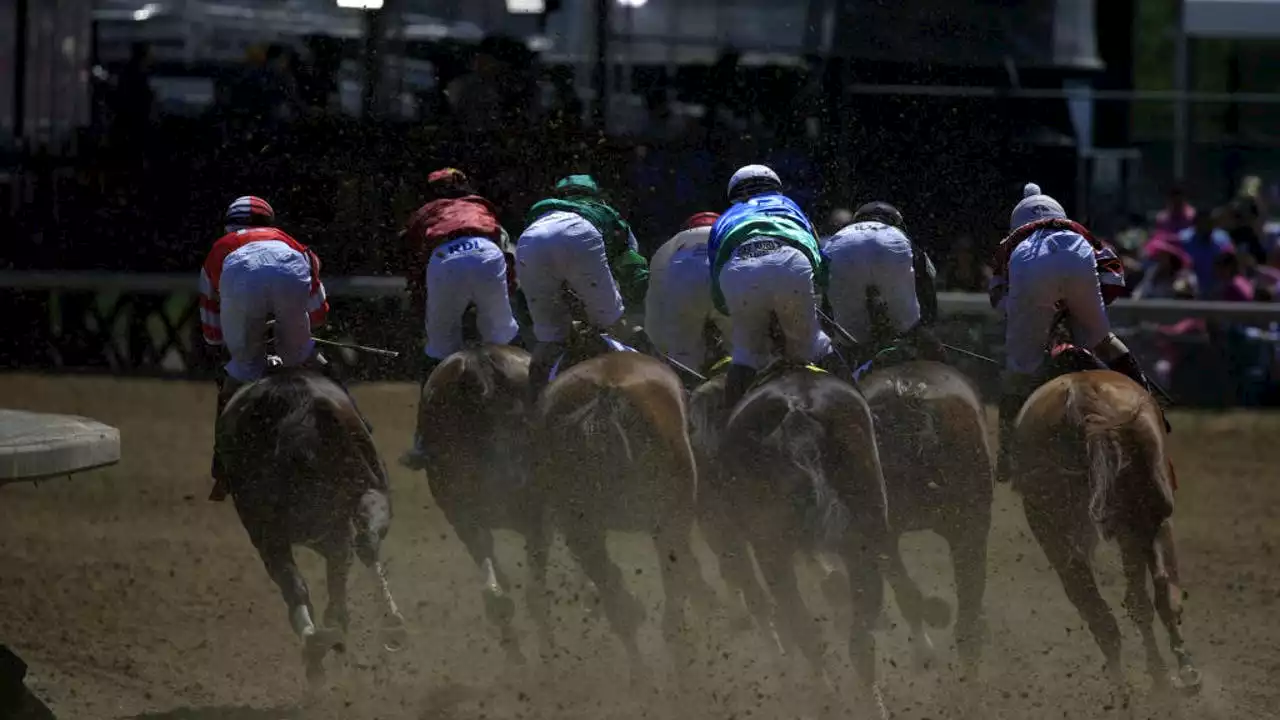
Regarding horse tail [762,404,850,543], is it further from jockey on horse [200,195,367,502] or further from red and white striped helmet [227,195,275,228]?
red and white striped helmet [227,195,275,228]

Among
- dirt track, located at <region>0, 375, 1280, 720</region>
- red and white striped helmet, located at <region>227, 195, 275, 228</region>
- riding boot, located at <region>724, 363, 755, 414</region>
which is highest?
red and white striped helmet, located at <region>227, 195, 275, 228</region>

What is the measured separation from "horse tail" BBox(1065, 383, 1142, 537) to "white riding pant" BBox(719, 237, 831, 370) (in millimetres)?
1128

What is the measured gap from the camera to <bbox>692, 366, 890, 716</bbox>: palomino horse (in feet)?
25.5

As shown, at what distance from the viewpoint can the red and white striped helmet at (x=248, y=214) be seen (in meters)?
9.29

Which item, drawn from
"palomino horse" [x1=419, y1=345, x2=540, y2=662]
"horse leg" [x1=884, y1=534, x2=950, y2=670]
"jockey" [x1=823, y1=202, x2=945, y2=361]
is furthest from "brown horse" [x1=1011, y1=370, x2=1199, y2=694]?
"palomino horse" [x1=419, y1=345, x2=540, y2=662]

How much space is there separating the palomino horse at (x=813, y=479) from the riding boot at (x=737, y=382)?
1.34 ft

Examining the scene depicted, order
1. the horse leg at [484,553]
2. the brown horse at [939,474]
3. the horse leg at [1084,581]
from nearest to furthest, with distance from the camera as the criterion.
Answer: the horse leg at [1084,581]
the brown horse at [939,474]
the horse leg at [484,553]

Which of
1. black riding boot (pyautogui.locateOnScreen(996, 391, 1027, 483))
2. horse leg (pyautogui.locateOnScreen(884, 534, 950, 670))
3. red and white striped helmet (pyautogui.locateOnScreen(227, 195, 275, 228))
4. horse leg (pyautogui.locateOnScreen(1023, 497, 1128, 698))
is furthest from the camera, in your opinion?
red and white striped helmet (pyautogui.locateOnScreen(227, 195, 275, 228))

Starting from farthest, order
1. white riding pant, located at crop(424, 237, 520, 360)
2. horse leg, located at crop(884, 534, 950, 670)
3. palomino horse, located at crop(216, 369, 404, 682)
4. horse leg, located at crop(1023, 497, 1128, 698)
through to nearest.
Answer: white riding pant, located at crop(424, 237, 520, 360) < horse leg, located at crop(884, 534, 950, 670) < palomino horse, located at crop(216, 369, 404, 682) < horse leg, located at crop(1023, 497, 1128, 698)

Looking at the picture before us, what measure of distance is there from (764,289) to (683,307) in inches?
62.8

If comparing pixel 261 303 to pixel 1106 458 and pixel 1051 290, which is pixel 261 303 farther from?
pixel 1106 458

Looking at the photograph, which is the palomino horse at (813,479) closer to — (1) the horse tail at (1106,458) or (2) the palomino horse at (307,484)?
(1) the horse tail at (1106,458)

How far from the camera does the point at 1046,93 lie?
1591 centimetres

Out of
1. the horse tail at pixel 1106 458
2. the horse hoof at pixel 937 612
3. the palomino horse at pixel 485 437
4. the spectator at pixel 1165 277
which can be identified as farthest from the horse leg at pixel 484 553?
the spectator at pixel 1165 277
